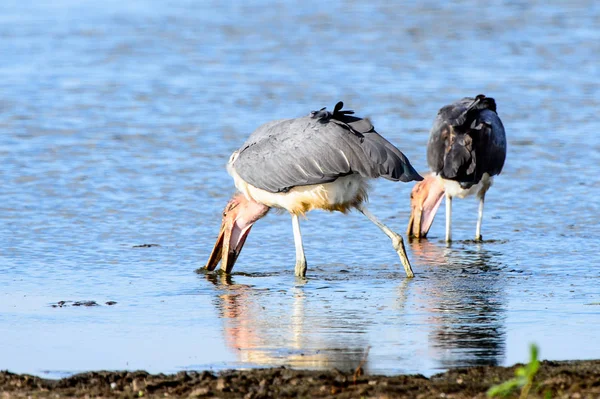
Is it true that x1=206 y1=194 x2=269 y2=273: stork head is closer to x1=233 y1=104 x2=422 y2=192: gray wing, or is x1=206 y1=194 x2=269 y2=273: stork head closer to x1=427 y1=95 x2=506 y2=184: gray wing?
x1=233 y1=104 x2=422 y2=192: gray wing

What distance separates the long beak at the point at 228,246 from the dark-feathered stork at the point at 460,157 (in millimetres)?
2031

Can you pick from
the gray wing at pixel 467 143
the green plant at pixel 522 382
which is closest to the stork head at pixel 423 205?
the gray wing at pixel 467 143

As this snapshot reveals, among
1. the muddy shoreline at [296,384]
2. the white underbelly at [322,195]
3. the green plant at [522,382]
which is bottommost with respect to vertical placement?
the muddy shoreline at [296,384]

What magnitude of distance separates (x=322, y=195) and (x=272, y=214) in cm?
250

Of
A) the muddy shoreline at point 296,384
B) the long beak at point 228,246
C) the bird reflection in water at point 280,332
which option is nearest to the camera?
the muddy shoreline at point 296,384

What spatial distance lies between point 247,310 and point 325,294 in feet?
2.21

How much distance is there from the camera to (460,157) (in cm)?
1030

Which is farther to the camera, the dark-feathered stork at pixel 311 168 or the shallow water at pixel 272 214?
the dark-feathered stork at pixel 311 168

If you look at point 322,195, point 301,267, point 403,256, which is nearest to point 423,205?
point 403,256

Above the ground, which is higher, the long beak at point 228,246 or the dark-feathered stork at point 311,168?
the dark-feathered stork at point 311,168

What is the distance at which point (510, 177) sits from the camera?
12570 mm

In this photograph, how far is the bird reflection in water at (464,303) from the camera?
6.18 m

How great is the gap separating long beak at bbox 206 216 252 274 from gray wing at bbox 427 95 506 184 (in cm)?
213

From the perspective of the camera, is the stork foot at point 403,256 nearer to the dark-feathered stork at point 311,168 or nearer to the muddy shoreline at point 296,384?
the dark-feathered stork at point 311,168
